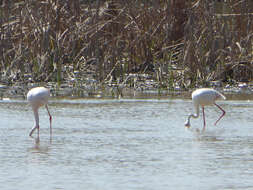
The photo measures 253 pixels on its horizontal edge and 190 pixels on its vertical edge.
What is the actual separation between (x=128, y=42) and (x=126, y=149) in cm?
858

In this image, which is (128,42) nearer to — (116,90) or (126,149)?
(116,90)

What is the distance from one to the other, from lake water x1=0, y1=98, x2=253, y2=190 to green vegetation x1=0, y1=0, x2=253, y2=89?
106 inches

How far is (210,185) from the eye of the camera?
6445 mm

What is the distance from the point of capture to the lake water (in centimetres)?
668

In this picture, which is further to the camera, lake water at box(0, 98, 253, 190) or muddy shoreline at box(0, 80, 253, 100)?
muddy shoreline at box(0, 80, 253, 100)

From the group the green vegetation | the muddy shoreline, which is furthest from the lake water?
the green vegetation

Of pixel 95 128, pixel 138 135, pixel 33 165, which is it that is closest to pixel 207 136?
pixel 138 135

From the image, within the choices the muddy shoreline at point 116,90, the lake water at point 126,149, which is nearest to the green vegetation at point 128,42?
the muddy shoreline at point 116,90

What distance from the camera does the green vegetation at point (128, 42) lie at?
632 inches

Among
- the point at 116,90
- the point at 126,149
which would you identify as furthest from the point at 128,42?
the point at 126,149

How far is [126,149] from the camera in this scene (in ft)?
28.1

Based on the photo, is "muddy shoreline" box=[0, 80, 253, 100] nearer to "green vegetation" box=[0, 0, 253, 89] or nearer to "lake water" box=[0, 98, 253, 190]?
"green vegetation" box=[0, 0, 253, 89]

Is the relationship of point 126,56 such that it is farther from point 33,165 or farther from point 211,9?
point 33,165

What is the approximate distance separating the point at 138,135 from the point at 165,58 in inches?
277
